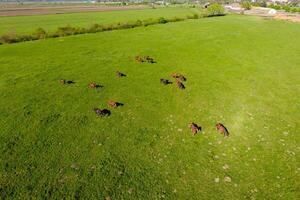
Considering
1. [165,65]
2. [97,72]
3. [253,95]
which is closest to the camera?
[253,95]

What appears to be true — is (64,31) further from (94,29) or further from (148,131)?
(148,131)

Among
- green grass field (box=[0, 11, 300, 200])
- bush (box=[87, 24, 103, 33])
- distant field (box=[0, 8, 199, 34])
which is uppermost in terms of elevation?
green grass field (box=[0, 11, 300, 200])

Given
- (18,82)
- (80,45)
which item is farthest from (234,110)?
(80,45)

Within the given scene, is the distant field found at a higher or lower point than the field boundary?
lower

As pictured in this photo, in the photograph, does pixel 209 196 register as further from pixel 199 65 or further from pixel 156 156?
pixel 199 65

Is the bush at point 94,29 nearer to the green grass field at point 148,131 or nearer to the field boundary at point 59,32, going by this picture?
the field boundary at point 59,32

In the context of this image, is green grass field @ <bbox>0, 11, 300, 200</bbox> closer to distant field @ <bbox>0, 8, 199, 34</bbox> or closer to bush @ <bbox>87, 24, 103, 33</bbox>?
bush @ <bbox>87, 24, 103, 33</bbox>

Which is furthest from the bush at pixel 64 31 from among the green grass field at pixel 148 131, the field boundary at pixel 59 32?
the green grass field at pixel 148 131

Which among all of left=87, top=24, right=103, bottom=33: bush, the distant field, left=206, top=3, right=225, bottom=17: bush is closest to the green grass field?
left=87, top=24, right=103, bottom=33: bush
